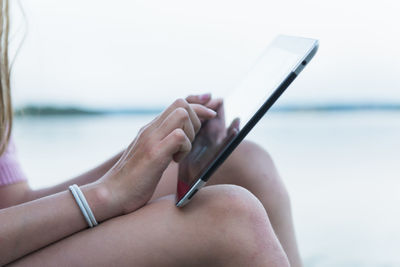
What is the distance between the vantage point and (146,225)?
1.67 feet

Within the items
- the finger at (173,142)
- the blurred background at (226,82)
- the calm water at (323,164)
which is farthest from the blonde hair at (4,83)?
the blurred background at (226,82)

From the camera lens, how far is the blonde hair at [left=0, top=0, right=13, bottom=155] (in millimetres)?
751

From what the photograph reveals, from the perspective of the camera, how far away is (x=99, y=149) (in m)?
2.71

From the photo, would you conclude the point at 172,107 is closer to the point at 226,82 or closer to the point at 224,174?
the point at 224,174

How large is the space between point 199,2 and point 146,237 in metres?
3.82

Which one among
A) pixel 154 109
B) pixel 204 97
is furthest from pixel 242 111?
pixel 154 109

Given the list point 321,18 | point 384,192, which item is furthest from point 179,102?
point 321,18

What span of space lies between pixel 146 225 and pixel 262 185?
25cm

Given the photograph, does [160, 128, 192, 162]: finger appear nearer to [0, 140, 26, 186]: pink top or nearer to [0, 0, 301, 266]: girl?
[0, 0, 301, 266]: girl

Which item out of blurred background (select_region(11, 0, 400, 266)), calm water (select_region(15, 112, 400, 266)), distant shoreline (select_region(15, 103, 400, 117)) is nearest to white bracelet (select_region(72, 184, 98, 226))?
calm water (select_region(15, 112, 400, 266))

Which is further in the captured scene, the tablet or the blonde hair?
the blonde hair

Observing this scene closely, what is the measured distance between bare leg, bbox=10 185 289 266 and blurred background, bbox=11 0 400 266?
131 cm

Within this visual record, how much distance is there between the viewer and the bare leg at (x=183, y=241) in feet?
1.62

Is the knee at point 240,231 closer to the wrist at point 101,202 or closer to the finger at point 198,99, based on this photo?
the wrist at point 101,202
